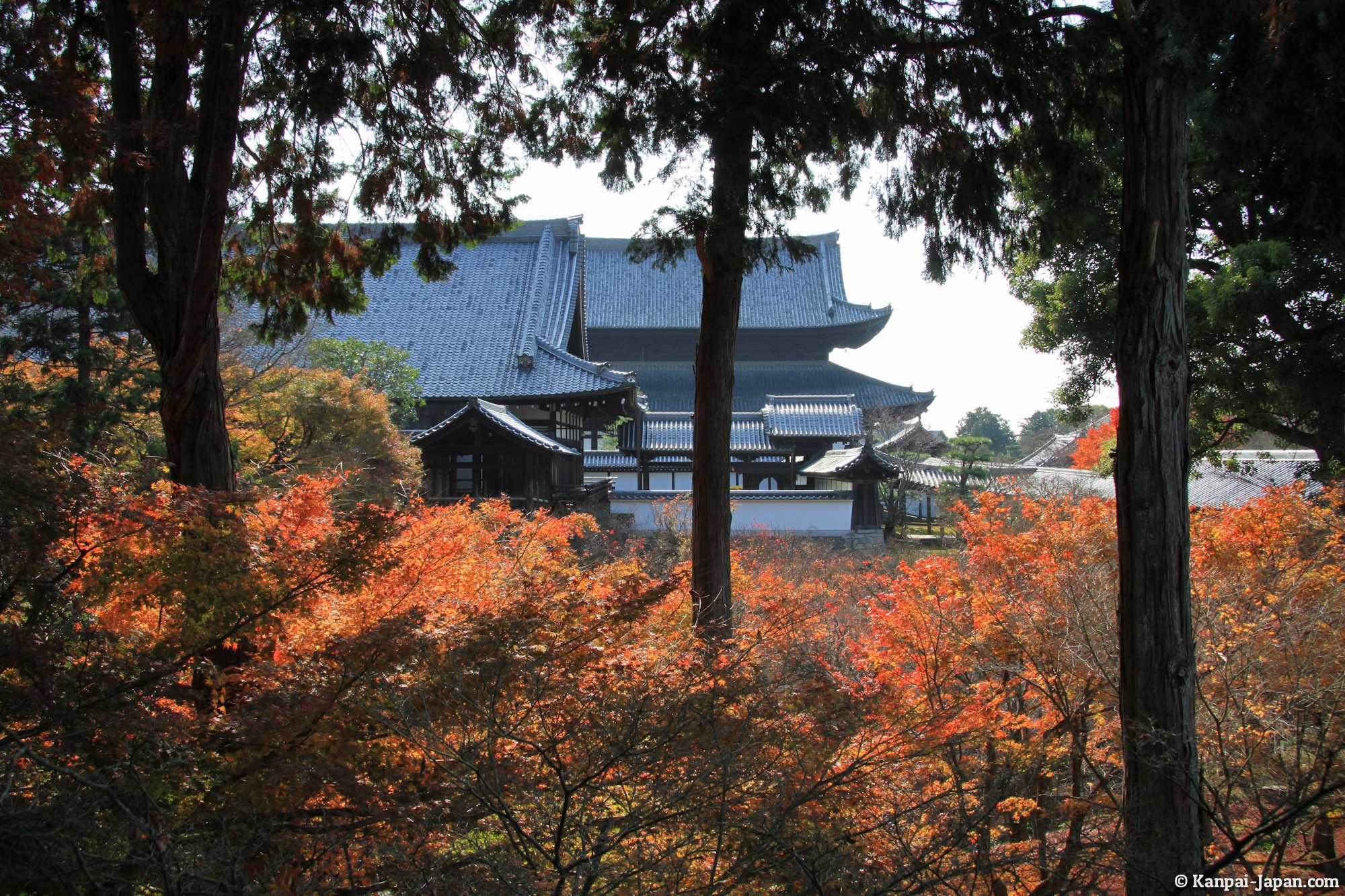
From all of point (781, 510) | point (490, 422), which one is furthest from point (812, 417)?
point (490, 422)

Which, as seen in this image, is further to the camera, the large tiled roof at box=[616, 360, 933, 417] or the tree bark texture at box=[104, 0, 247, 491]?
the large tiled roof at box=[616, 360, 933, 417]

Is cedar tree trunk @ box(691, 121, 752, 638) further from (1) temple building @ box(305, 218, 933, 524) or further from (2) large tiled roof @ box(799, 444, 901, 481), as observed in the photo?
(2) large tiled roof @ box(799, 444, 901, 481)

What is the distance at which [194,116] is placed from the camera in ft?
19.2

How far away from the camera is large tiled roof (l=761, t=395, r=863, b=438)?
2448 cm

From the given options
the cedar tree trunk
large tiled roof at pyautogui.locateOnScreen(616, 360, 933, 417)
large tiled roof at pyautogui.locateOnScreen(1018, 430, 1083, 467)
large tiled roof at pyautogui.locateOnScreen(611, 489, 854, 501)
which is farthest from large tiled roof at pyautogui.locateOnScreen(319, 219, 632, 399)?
large tiled roof at pyautogui.locateOnScreen(1018, 430, 1083, 467)

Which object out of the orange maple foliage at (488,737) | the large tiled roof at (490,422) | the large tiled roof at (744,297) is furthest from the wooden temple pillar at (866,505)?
the orange maple foliage at (488,737)

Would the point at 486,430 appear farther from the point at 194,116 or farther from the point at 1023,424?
the point at 1023,424

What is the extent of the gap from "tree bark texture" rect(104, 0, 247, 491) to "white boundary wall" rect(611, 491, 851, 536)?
15390 millimetres

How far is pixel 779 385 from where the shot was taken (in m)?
30.5

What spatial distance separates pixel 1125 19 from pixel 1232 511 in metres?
4.63

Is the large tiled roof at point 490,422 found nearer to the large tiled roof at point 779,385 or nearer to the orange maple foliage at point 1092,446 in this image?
the large tiled roof at point 779,385

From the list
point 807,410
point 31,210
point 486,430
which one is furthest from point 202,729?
point 807,410

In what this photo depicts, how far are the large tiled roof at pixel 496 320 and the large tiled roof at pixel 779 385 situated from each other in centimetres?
584

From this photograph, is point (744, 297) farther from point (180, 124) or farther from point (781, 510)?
point (180, 124)
